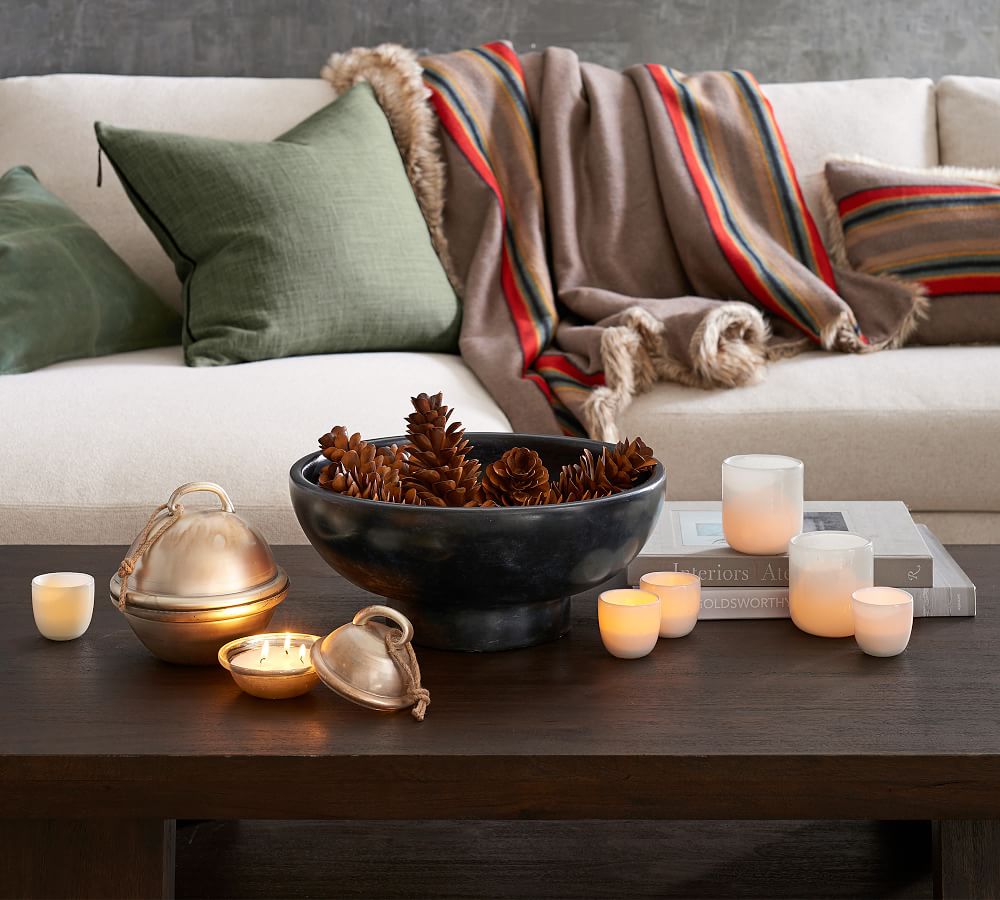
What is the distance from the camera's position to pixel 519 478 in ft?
2.72

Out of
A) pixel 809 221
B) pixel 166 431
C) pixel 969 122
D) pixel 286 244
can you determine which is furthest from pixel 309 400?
pixel 969 122

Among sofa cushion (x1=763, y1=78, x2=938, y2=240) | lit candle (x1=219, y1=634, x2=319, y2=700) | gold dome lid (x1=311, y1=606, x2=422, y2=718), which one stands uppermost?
sofa cushion (x1=763, y1=78, x2=938, y2=240)

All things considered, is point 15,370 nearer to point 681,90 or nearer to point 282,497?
point 282,497

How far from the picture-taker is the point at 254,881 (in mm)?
1061

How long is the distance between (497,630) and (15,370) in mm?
1242

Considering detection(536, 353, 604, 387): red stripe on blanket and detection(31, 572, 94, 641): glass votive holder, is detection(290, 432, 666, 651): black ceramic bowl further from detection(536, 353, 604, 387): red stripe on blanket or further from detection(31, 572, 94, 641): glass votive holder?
detection(536, 353, 604, 387): red stripe on blanket

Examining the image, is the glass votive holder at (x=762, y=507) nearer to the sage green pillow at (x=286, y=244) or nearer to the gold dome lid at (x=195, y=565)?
the gold dome lid at (x=195, y=565)

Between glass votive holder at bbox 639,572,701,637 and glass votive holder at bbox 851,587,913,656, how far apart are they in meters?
0.12

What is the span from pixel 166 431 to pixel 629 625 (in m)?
0.81

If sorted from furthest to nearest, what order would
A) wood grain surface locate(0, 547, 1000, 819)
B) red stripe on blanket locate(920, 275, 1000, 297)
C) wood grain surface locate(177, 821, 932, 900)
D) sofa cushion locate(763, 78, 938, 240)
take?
sofa cushion locate(763, 78, 938, 240) → red stripe on blanket locate(920, 275, 1000, 297) → wood grain surface locate(177, 821, 932, 900) → wood grain surface locate(0, 547, 1000, 819)

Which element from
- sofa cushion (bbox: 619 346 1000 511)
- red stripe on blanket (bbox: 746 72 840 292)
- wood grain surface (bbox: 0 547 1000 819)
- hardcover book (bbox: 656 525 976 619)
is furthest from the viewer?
red stripe on blanket (bbox: 746 72 840 292)

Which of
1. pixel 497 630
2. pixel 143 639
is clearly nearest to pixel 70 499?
pixel 143 639

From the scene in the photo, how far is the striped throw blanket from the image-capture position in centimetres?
200

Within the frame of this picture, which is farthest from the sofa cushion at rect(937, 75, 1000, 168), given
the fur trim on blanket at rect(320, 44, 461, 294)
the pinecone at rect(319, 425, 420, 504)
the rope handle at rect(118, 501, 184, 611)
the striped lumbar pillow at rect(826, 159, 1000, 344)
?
the rope handle at rect(118, 501, 184, 611)
